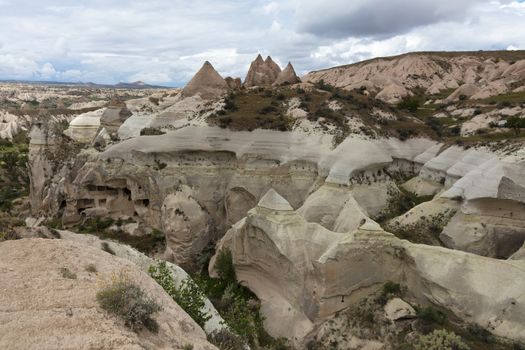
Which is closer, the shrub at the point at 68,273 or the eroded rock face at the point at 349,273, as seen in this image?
the shrub at the point at 68,273

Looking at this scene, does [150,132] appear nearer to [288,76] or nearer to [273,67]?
[288,76]

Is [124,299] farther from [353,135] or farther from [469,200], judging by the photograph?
[353,135]

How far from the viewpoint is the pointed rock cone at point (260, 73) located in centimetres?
5162

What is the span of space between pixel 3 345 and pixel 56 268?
288 cm

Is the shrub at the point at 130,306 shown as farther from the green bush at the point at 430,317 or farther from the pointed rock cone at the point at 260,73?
the pointed rock cone at the point at 260,73

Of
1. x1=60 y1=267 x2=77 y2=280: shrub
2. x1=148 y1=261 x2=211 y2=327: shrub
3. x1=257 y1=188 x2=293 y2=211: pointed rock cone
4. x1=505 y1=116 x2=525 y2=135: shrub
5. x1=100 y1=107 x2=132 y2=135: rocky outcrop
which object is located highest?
x1=100 y1=107 x2=132 y2=135: rocky outcrop

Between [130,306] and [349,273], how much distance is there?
39.6 ft

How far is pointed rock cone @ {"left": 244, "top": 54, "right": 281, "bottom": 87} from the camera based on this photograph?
169 ft

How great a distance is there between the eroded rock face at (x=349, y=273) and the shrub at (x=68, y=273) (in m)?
11.1

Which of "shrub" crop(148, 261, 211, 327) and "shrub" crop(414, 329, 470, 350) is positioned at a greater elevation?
"shrub" crop(148, 261, 211, 327)

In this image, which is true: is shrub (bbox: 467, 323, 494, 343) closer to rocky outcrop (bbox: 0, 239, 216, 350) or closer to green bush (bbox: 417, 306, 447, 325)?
green bush (bbox: 417, 306, 447, 325)

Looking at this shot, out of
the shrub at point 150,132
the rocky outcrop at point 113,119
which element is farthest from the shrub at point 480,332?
the rocky outcrop at point 113,119

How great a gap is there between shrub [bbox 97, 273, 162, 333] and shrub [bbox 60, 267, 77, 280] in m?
0.99

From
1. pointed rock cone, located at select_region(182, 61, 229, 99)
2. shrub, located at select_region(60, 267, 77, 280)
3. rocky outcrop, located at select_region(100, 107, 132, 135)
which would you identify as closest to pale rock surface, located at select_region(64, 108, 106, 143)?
rocky outcrop, located at select_region(100, 107, 132, 135)
